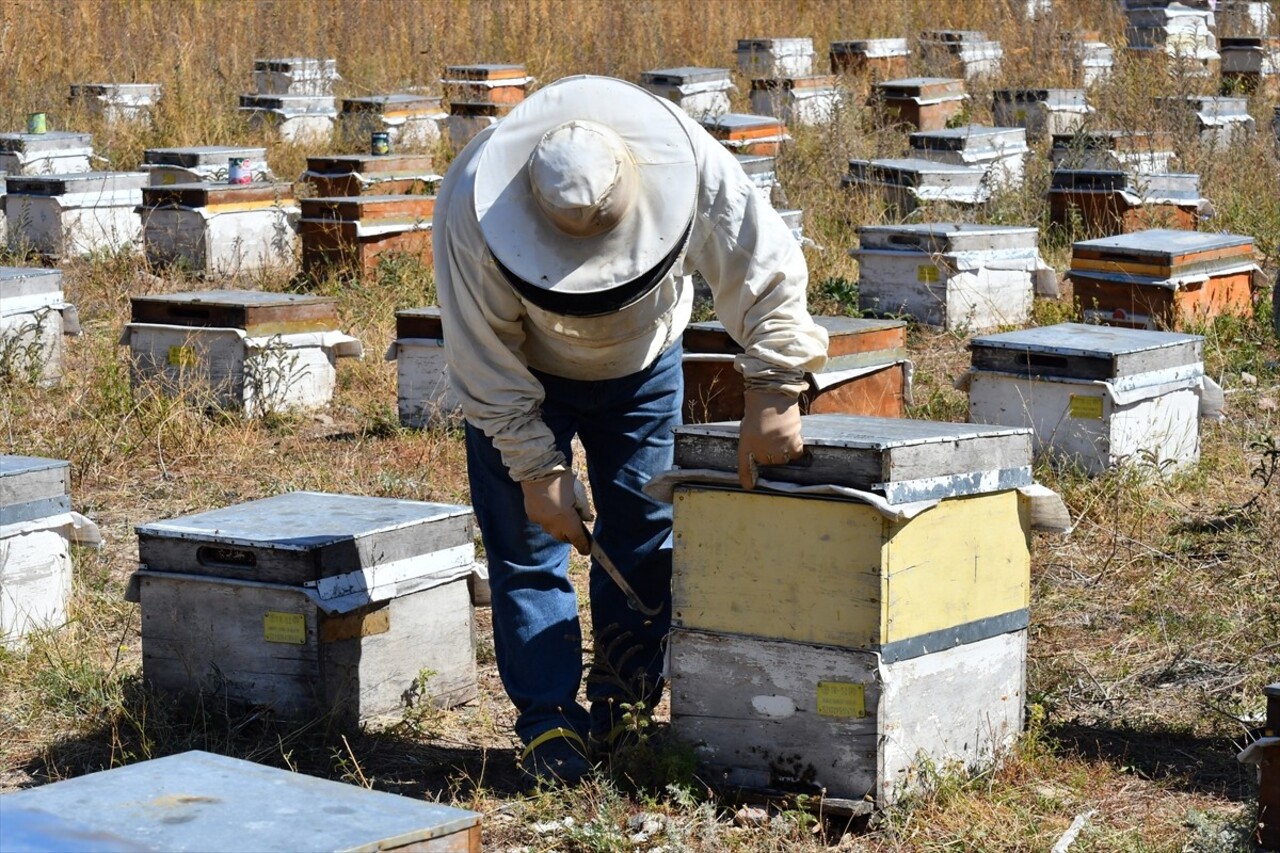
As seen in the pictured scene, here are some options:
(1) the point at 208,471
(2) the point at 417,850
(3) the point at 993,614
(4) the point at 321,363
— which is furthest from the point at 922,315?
(2) the point at 417,850

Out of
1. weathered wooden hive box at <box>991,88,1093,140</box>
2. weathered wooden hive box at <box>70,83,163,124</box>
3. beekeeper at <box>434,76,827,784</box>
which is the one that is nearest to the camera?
beekeeper at <box>434,76,827,784</box>

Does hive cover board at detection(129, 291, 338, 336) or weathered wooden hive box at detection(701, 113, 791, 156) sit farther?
weathered wooden hive box at detection(701, 113, 791, 156)

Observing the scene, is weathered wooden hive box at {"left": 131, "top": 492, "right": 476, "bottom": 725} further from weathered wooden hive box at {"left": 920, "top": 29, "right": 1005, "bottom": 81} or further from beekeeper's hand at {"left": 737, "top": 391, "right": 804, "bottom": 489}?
weathered wooden hive box at {"left": 920, "top": 29, "right": 1005, "bottom": 81}

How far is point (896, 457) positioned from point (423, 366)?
345 centimetres

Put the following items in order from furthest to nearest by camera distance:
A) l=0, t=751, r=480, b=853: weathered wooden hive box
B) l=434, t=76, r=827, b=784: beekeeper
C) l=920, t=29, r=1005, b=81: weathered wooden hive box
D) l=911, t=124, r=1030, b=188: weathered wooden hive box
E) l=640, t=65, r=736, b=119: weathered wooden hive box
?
l=920, t=29, r=1005, b=81: weathered wooden hive box, l=640, t=65, r=736, b=119: weathered wooden hive box, l=911, t=124, r=1030, b=188: weathered wooden hive box, l=434, t=76, r=827, b=784: beekeeper, l=0, t=751, r=480, b=853: weathered wooden hive box

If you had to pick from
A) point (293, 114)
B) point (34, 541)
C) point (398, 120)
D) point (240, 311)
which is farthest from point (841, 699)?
point (293, 114)

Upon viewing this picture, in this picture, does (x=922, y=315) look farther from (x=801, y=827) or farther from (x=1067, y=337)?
(x=801, y=827)

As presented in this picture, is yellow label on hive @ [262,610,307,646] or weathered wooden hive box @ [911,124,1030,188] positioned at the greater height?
weathered wooden hive box @ [911,124,1030,188]

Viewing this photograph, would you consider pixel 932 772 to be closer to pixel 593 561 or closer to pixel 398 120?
pixel 593 561

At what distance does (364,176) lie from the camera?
9.04 m

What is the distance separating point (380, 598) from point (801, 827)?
1115mm

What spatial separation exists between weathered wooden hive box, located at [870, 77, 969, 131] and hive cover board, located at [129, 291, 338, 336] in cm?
658

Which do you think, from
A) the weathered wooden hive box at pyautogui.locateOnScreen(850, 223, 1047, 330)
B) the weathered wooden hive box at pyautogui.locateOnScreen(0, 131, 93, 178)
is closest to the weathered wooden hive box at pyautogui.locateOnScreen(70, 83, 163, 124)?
the weathered wooden hive box at pyautogui.locateOnScreen(0, 131, 93, 178)

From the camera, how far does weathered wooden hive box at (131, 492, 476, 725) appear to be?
364cm
